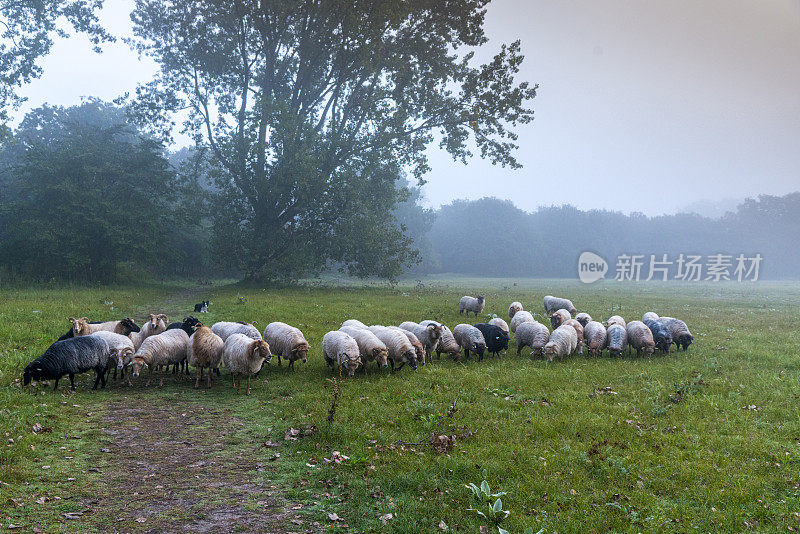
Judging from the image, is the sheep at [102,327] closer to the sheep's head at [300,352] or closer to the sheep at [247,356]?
the sheep at [247,356]

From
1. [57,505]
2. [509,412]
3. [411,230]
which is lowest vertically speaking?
[57,505]

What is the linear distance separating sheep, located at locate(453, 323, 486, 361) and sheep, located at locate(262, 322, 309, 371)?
5.46m

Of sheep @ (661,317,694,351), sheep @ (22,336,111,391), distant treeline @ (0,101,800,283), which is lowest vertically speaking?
sheep @ (22,336,111,391)

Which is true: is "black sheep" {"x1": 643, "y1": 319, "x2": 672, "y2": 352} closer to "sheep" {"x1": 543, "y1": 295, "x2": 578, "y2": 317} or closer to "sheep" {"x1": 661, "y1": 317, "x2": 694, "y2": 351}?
"sheep" {"x1": 661, "y1": 317, "x2": 694, "y2": 351}

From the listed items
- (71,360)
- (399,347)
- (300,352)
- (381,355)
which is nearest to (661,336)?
(399,347)

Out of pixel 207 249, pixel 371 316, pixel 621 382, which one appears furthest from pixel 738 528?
pixel 207 249

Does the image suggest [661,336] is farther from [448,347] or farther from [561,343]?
[448,347]

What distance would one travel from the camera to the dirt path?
5.82 metres

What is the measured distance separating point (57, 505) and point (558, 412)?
853 centimetres

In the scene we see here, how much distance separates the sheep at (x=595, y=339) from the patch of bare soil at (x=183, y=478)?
1176cm

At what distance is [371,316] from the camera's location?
2269 centimetres

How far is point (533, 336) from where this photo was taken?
1598 centimetres

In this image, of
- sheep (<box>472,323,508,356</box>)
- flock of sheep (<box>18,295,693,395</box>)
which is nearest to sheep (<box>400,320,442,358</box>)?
flock of sheep (<box>18,295,693,395</box>)

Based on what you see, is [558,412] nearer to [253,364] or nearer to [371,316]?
[253,364]
